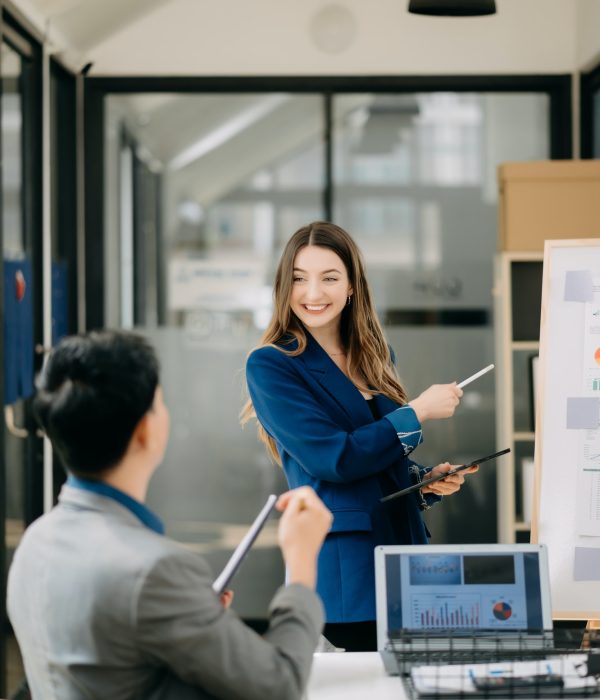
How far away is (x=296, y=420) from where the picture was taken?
2113mm

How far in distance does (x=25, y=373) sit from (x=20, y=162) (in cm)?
81

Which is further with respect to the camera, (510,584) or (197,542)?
(197,542)

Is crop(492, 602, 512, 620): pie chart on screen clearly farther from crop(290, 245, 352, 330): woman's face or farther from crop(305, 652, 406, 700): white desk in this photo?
crop(290, 245, 352, 330): woman's face

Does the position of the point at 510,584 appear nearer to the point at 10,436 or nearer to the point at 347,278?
the point at 347,278

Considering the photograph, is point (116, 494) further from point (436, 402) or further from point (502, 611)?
point (436, 402)

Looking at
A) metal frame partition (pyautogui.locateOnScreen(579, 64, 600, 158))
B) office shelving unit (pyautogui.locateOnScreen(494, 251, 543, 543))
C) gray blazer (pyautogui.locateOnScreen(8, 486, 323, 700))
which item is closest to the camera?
gray blazer (pyautogui.locateOnScreen(8, 486, 323, 700))

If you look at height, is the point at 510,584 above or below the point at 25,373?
below

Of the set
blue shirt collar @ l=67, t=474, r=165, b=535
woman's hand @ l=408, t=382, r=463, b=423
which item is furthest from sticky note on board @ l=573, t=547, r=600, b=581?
blue shirt collar @ l=67, t=474, r=165, b=535

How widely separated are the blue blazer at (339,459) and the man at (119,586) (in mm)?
715

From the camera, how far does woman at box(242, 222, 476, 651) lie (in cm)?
211

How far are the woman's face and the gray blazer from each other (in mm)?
999

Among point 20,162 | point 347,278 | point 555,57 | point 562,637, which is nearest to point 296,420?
point 347,278

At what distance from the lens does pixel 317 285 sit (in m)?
2.24

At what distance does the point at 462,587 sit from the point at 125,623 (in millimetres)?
719
